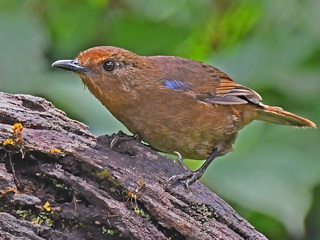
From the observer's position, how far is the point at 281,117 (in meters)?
5.18

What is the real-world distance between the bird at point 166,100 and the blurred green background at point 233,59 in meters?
0.27

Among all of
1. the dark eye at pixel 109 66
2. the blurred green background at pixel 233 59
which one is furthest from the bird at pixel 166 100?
the blurred green background at pixel 233 59

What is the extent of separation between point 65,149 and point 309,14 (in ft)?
7.54

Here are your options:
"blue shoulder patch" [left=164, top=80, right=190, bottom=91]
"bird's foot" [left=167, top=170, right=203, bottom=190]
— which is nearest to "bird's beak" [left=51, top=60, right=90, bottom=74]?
"blue shoulder patch" [left=164, top=80, right=190, bottom=91]

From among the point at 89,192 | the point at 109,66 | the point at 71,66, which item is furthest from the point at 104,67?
the point at 89,192

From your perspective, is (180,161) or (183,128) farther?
(183,128)

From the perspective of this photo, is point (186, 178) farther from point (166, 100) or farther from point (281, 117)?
point (281, 117)

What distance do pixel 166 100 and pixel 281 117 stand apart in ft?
3.42

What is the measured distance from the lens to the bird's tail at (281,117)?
510 centimetres

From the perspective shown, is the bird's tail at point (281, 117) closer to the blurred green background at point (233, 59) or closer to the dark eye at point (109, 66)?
the blurred green background at point (233, 59)

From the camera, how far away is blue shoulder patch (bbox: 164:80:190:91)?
4.55 metres

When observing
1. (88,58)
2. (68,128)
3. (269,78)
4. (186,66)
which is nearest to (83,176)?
(68,128)

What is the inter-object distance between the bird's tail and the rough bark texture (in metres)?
1.37

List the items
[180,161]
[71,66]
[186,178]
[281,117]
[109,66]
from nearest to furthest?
[186,178] < [180,161] < [71,66] < [109,66] < [281,117]
